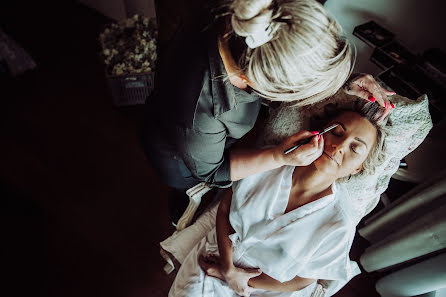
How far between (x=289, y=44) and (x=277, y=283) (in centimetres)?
109

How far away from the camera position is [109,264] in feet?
6.70

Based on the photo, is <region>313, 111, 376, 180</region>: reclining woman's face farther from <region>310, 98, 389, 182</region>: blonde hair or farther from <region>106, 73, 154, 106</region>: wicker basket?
<region>106, 73, 154, 106</region>: wicker basket

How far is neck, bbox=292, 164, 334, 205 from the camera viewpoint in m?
1.34

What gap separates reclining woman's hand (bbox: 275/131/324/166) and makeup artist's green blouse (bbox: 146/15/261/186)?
181 millimetres

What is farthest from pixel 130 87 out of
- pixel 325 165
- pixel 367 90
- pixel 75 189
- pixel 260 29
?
pixel 260 29

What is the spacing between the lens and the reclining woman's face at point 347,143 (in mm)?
1194

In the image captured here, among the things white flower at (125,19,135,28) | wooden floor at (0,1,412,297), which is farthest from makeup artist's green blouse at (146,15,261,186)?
white flower at (125,19,135,28)

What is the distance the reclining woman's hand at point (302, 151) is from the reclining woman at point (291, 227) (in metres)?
0.01

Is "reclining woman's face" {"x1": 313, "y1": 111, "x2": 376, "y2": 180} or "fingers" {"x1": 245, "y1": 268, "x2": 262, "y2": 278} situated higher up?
"reclining woman's face" {"x1": 313, "y1": 111, "x2": 376, "y2": 180}

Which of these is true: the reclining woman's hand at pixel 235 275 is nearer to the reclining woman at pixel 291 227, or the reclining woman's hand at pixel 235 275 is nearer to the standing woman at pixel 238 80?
the reclining woman at pixel 291 227

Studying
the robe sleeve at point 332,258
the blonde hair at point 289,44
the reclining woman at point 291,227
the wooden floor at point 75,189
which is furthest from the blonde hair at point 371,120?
the wooden floor at point 75,189

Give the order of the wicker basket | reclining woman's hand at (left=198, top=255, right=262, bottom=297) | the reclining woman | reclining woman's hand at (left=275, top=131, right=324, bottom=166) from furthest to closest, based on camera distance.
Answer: the wicker basket < reclining woman's hand at (left=198, top=255, right=262, bottom=297) < the reclining woman < reclining woman's hand at (left=275, top=131, right=324, bottom=166)

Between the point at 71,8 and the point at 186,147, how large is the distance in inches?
121

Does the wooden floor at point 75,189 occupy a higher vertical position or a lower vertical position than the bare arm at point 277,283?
lower
